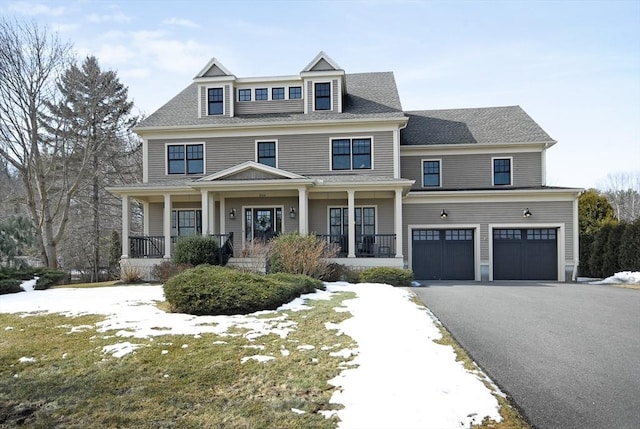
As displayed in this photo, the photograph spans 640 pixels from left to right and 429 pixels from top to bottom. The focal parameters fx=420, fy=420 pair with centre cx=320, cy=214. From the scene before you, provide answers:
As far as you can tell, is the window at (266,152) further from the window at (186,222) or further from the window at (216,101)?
the window at (186,222)

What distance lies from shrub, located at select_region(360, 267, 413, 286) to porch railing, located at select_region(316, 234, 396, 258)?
2.19m

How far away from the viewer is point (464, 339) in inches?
247

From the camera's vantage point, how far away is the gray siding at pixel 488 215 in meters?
17.0

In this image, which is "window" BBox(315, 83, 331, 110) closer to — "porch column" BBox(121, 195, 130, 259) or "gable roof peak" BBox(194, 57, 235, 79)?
"gable roof peak" BBox(194, 57, 235, 79)

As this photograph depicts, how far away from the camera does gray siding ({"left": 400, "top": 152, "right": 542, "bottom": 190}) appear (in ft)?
60.4

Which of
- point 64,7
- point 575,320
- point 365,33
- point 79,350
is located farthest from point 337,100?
point 79,350

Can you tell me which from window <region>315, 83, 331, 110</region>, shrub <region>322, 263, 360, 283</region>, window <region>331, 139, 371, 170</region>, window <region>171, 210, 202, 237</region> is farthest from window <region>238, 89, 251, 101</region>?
shrub <region>322, 263, 360, 283</region>

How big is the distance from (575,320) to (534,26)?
22.8ft

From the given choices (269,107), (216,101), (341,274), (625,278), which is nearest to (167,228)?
(216,101)

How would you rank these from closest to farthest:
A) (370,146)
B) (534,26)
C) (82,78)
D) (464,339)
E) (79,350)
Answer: (79,350) < (464,339) < (534,26) < (370,146) < (82,78)

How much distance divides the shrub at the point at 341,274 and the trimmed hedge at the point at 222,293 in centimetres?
515

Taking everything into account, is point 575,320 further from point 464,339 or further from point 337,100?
point 337,100

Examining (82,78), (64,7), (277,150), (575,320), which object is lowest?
(575,320)

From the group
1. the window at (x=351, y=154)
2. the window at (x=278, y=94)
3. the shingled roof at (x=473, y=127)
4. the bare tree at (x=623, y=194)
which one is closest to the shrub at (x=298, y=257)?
the window at (x=351, y=154)
